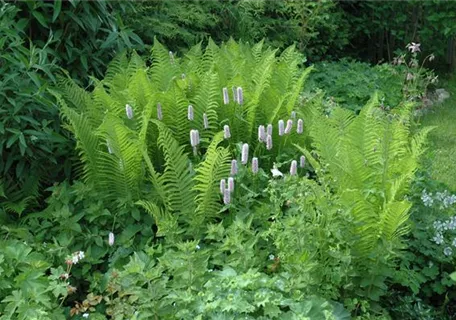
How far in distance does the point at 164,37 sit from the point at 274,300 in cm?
350

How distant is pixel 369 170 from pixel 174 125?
3.77 ft

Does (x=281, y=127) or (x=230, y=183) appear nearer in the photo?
(x=230, y=183)

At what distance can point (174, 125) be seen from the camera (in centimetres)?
401

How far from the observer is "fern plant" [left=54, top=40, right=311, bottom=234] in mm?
3588

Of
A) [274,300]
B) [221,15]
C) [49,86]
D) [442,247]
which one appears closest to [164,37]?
[221,15]

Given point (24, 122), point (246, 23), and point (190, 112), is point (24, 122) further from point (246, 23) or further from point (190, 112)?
point (246, 23)

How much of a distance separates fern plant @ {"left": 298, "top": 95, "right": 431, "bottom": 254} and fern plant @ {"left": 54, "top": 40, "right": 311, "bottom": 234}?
406 millimetres

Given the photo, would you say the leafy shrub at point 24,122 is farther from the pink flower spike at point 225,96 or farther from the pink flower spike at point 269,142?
the pink flower spike at point 269,142

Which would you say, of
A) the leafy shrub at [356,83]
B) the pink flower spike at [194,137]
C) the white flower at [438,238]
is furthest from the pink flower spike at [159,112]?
the leafy shrub at [356,83]

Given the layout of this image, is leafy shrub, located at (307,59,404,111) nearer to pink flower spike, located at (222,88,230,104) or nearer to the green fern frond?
pink flower spike, located at (222,88,230,104)

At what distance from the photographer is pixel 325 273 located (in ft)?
10.2

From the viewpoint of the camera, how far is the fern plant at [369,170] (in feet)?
10.5

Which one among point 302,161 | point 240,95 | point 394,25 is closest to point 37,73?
point 240,95

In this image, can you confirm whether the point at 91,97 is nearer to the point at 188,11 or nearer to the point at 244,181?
the point at 244,181
